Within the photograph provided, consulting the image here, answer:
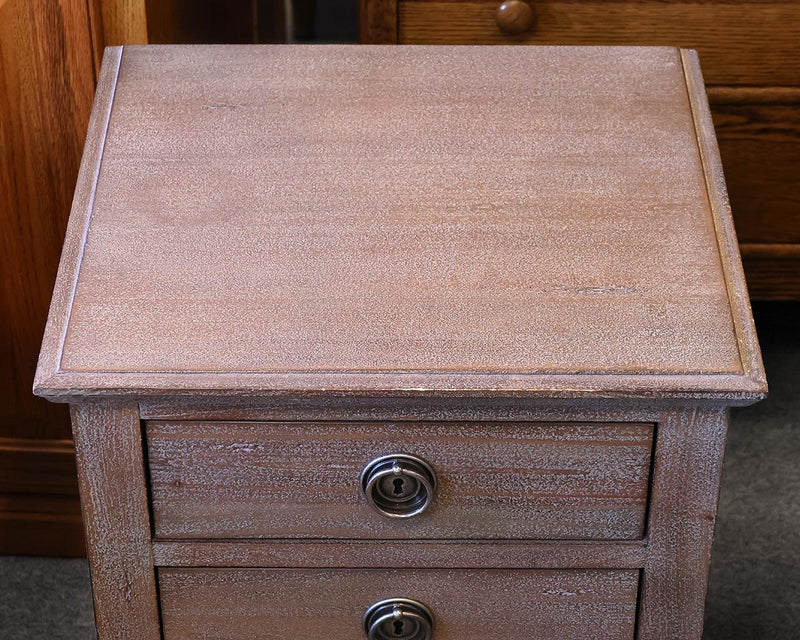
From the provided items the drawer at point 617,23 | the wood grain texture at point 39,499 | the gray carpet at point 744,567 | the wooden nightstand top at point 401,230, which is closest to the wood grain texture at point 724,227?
the wooden nightstand top at point 401,230

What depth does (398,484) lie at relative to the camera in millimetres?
903

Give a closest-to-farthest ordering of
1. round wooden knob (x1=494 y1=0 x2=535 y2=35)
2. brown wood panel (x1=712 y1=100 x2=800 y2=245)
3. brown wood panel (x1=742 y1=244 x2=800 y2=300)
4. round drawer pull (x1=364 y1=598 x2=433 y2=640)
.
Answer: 1. round drawer pull (x1=364 y1=598 x2=433 y2=640)
2. round wooden knob (x1=494 y1=0 x2=535 y2=35)
3. brown wood panel (x1=712 y1=100 x2=800 y2=245)
4. brown wood panel (x1=742 y1=244 x2=800 y2=300)

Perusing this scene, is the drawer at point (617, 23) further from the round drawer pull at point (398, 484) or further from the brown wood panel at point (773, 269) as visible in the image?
the round drawer pull at point (398, 484)

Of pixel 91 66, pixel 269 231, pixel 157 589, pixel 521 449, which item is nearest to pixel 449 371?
pixel 521 449

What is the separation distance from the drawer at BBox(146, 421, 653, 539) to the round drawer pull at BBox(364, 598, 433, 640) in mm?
69

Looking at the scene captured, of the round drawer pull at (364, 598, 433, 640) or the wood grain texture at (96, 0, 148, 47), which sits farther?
the wood grain texture at (96, 0, 148, 47)

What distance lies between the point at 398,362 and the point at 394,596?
23cm

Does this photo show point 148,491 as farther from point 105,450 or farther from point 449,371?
point 449,371

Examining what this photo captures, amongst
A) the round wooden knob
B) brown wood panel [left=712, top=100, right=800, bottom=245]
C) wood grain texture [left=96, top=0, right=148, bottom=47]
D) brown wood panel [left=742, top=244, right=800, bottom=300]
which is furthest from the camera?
brown wood panel [left=742, top=244, right=800, bottom=300]

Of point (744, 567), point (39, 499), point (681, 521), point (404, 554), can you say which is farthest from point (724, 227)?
point (39, 499)

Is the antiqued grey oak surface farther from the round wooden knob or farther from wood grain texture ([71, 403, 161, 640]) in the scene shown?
the round wooden knob

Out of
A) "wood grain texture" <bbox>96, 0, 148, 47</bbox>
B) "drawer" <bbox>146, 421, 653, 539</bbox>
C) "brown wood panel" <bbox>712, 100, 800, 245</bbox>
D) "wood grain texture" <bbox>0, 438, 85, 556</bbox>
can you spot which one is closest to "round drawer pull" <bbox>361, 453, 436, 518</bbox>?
"drawer" <bbox>146, 421, 653, 539</bbox>

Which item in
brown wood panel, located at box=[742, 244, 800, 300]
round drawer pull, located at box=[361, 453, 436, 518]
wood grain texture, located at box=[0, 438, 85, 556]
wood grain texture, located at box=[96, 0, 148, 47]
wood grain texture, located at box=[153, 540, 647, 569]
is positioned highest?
wood grain texture, located at box=[96, 0, 148, 47]

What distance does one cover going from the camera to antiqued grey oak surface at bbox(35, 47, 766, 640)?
84 centimetres
